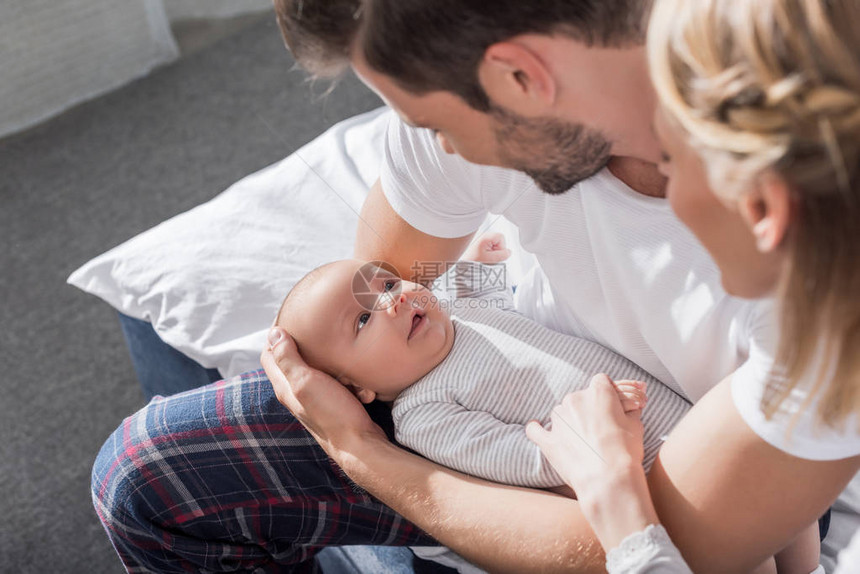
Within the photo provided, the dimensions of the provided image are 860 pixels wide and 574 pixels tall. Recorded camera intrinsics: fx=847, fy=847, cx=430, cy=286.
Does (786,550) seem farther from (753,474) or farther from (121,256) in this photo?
(121,256)

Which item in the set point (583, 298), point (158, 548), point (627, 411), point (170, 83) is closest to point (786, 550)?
point (627, 411)

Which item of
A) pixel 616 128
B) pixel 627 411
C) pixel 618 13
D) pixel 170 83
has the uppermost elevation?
pixel 618 13

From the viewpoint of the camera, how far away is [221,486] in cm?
116

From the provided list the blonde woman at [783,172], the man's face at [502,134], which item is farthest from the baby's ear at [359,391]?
the blonde woman at [783,172]

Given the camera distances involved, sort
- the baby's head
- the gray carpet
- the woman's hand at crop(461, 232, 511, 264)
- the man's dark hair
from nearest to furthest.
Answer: the man's dark hair
the baby's head
the woman's hand at crop(461, 232, 511, 264)
the gray carpet

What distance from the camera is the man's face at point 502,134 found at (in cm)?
90

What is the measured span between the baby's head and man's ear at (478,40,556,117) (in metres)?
0.42

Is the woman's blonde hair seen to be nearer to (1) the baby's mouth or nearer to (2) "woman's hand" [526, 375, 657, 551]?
(2) "woman's hand" [526, 375, 657, 551]

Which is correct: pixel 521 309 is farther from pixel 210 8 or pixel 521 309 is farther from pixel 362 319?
pixel 210 8

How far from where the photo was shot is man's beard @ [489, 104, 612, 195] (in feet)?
2.96

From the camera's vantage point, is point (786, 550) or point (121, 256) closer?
point (786, 550)

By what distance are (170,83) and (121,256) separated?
1.52 metres

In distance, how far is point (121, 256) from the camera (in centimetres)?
159

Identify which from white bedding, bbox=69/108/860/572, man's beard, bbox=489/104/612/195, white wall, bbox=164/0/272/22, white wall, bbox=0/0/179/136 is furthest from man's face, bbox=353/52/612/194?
white wall, bbox=164/0/272/22
